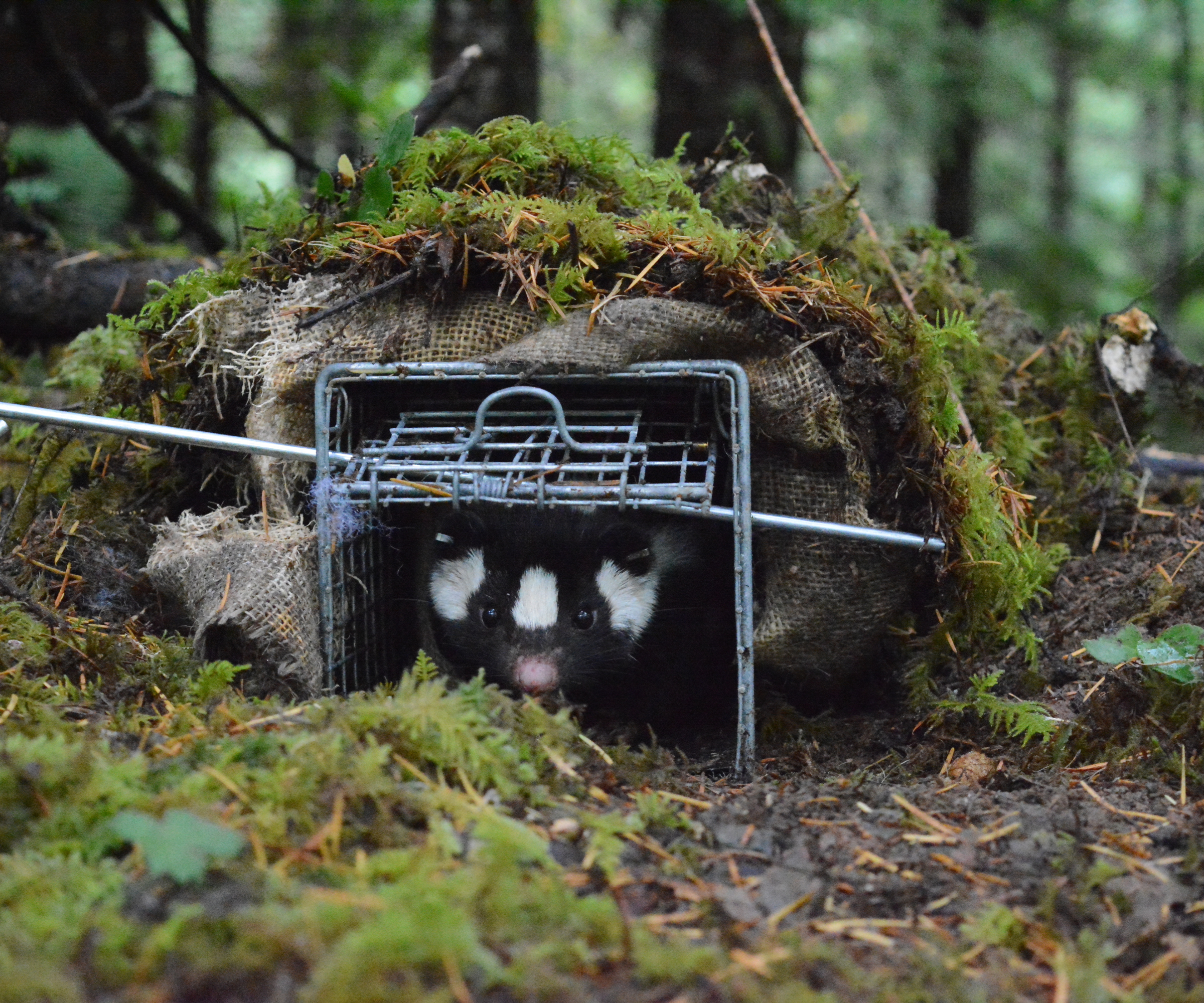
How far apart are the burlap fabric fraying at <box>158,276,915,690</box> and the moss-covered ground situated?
0.11 m

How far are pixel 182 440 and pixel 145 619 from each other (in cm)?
75

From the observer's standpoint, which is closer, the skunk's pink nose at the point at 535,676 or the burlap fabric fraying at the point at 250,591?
the burlap fabric fraying at the point at 250,591

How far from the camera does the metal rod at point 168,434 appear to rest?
3.43 metres

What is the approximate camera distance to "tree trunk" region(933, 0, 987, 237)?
7.45 metres

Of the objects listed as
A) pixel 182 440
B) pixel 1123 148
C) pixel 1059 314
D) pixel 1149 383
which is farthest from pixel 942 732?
pixel 1123 148

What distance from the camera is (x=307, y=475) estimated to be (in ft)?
12.7

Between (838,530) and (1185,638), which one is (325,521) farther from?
(1185,638)

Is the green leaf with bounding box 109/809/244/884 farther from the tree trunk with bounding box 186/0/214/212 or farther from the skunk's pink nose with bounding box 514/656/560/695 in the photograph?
the tree trunk with bounding box 186/0/214/212

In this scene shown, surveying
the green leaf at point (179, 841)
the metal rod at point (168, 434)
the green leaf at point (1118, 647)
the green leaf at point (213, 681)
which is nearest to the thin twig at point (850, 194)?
the green leaf at point (1118, 647)

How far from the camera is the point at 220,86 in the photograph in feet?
20.5

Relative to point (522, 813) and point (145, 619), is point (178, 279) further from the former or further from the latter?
point (522, 813)

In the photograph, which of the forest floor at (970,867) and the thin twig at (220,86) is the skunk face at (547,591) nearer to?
the forest floor at (970,867)

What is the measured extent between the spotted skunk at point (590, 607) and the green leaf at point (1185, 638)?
5.33 feet

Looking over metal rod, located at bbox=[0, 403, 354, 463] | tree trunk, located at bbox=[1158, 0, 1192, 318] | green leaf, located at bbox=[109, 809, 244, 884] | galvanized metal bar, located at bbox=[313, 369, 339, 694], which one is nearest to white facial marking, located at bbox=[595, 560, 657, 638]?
galvanized metal bar, located at bbox=[313, 369, 339, 694]
